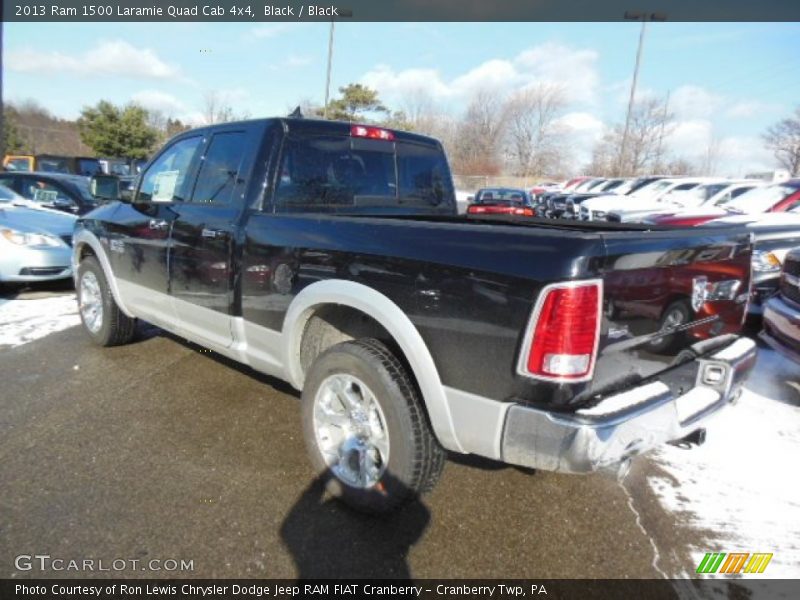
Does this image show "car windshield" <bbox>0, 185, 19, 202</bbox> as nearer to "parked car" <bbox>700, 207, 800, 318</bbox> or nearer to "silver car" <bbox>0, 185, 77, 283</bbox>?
"silver car" <bbox>0, 185, 77, 283</bbox>

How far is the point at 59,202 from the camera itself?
30.8 ft

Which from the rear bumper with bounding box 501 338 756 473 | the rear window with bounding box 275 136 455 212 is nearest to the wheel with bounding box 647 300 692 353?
the rear bumper with bounding box 501 338 756 473

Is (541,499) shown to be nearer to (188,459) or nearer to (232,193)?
(188,459)

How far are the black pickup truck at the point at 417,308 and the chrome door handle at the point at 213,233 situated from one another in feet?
0.06

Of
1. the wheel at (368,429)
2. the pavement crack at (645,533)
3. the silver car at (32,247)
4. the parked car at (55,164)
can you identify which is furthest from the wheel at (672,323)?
the parked car at (55,164)

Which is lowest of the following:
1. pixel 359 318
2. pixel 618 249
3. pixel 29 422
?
pixel 29 422

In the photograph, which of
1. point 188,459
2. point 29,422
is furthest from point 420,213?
point 29,422

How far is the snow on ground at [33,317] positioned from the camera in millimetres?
5203

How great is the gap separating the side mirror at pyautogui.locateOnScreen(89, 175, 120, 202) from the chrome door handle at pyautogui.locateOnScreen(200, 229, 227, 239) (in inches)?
67.6

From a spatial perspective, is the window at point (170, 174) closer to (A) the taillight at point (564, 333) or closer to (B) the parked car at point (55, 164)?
(A) the taillight at point (564, 333)

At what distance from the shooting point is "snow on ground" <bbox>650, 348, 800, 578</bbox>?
250 centimetres

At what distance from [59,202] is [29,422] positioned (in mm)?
7426

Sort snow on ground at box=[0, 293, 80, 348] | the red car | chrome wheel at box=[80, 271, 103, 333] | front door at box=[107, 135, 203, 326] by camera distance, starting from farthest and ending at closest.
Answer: the red car < snow on ground at box=[0, 293, 80, 348] < chrome wheel at box=[80, 271, 103, 333] < front door at box=[107, 135, 203, 326]

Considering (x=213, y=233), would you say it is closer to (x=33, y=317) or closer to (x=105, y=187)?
(x=105, y=187)
